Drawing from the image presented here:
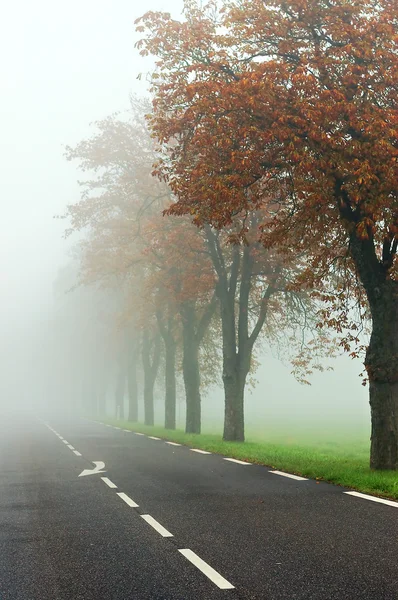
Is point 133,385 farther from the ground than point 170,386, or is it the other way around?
point 170,386

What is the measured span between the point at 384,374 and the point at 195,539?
6363 millimetres

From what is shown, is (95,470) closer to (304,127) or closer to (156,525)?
(156,525)

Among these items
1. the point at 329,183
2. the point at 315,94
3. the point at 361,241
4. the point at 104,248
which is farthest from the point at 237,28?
the point at 104,248

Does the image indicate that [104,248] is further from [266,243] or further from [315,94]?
[315,94]

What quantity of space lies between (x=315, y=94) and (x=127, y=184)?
1657 centimetres

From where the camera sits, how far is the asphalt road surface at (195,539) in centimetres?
546

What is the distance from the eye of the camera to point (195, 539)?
7230 millimetres

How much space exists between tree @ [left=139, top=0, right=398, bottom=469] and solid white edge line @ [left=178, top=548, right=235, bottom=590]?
651 cm

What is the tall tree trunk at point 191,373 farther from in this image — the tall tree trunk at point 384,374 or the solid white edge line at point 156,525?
the solid white edge line at point 156,525

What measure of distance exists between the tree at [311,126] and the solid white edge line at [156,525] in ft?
18.1

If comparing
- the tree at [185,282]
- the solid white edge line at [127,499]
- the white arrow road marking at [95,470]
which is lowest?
the white arrow road marking at [95,470]

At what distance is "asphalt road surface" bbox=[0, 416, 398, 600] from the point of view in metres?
5.46

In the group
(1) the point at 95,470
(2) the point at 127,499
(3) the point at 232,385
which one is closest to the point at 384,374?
(2) the point at 127,499

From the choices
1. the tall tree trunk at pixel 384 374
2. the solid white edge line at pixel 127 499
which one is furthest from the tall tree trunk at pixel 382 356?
the solid white edge line at pixel 127 499
